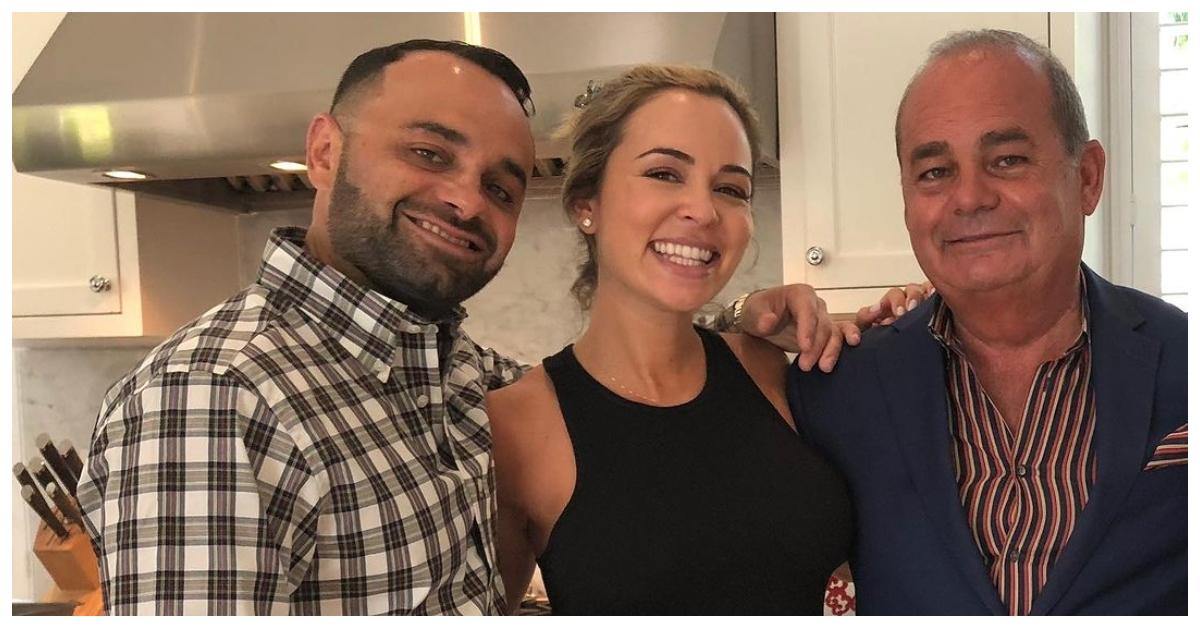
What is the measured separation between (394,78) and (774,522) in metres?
0.57

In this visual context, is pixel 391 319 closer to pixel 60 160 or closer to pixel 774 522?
pixel 774 522

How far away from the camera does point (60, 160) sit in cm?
164

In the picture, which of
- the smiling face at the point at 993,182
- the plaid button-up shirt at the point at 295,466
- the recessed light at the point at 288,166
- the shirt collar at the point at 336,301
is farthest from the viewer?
the recessed light at the point at 288,166

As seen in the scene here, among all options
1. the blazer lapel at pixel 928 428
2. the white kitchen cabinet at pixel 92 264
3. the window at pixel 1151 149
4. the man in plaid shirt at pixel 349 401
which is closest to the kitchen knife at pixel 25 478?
the white kitchen cabinet at pixel 92 264

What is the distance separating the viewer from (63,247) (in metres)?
1.88

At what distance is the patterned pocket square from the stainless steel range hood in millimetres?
817

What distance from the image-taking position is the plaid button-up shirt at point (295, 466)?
2.43ft

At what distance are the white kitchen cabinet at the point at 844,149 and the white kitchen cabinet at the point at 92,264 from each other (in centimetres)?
116

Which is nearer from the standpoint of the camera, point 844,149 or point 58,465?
point 844,149

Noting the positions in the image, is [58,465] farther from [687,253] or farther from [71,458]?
[687,253]

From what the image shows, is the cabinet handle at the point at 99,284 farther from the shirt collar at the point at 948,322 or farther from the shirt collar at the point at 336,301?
the shirt collar at the point at 948,322

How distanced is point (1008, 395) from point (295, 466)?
27.9 inches

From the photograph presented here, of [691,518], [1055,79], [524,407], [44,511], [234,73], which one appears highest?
[234,73]

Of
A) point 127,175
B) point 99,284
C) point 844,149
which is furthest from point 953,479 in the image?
point 99,284
